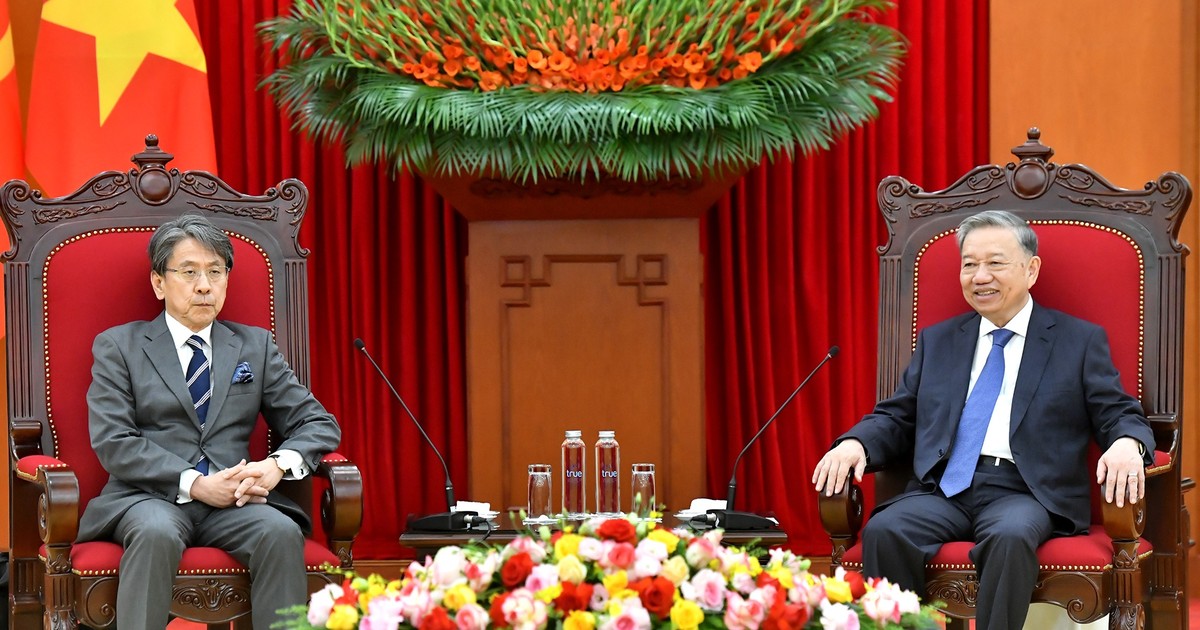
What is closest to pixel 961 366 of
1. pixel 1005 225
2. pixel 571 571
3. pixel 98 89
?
pixel 1005 225

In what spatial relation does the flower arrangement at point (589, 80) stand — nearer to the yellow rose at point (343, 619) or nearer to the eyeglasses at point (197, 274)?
the eyeglasses at point (197, 274)

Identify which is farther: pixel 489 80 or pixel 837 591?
pixel 489 80

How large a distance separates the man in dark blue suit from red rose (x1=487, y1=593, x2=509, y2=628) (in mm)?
1385

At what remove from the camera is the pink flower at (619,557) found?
2004 millimetres

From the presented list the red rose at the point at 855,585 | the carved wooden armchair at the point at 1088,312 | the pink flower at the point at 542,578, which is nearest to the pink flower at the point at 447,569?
the pink flower at the point at 542,578

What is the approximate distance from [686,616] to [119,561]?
160cm

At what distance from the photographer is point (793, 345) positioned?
15.8 ft

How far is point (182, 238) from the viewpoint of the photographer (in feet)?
11.2

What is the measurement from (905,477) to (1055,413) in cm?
40

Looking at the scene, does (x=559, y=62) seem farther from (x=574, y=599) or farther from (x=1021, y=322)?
(x=574, y=599)

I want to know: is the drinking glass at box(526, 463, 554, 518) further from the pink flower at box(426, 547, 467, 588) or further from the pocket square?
the pink flower at box(426, 547, 467, 588)

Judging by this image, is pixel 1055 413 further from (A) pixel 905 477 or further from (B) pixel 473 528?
(B) pixel 473 528

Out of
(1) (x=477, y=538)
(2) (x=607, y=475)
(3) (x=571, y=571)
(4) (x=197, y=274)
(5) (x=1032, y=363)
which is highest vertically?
(4) (x=197, y=274)

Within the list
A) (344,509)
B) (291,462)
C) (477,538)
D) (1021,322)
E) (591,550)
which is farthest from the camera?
(477,538)
